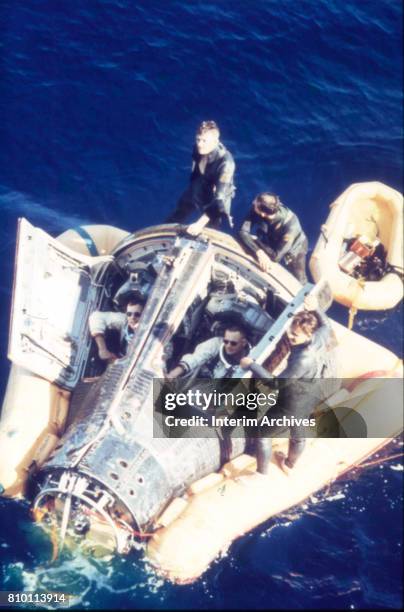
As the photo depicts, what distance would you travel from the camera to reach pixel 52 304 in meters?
10.1

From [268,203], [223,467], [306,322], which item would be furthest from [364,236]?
[223,467]

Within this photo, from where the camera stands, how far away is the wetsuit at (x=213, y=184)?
31.8 ft

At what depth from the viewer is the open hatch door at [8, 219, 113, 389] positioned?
31.1 ft

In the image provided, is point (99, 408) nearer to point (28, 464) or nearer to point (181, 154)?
point (28, 464)

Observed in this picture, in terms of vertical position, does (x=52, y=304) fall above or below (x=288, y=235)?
below

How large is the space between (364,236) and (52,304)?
21.2 ft

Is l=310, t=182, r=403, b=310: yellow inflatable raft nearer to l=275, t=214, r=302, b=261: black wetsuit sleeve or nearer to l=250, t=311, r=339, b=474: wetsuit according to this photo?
l=275, t=214, r=302, b=261: black wetsuit sleeve

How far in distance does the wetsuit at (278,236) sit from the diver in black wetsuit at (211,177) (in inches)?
16.8

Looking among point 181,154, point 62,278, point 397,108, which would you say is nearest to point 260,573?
point 62,278

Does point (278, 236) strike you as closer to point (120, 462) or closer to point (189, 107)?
point (120, 462)

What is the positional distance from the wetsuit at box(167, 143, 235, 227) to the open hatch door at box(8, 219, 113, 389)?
1.85 metres

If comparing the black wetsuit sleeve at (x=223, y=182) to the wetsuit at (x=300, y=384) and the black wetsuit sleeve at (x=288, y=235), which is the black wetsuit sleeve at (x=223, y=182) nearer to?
the black wetsuit sleeve at (x=288, y=235)

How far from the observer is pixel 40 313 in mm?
9828

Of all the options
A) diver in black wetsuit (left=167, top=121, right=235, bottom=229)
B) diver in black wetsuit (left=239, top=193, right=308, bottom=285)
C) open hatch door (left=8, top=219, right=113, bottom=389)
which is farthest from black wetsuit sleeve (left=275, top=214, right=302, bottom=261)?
open hatch door (left=8, top=219, right=113, bottom=389)
